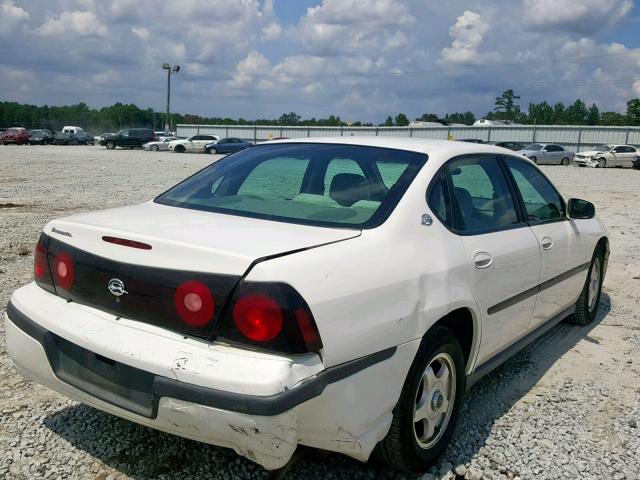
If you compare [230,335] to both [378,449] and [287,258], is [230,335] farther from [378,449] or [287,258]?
[378,449]

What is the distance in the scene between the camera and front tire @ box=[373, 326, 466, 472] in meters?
2.60

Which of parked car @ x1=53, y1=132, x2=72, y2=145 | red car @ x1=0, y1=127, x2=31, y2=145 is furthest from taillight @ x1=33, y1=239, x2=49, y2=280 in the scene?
parked car @ x1=53, y1=132, x2=72, y2=145

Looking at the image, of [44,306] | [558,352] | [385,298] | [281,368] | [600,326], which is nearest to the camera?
[281,368]

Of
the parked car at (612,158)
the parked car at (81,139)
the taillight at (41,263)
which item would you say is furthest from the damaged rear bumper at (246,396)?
the parked car at (81,139)

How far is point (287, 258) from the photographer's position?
7.21ft

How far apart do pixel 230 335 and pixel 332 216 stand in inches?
35.1

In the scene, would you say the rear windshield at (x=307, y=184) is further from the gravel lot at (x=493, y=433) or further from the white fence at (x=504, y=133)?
the white fence at (x=504, y=133)

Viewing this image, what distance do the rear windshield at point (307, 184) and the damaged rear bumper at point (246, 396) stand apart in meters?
0.73

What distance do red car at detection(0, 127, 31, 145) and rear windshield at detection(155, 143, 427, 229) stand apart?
171ft


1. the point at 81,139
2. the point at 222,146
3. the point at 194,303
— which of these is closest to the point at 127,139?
the point at 222,146

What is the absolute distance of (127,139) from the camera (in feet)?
149

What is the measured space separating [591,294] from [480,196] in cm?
225

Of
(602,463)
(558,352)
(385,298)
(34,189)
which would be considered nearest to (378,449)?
(385,298)

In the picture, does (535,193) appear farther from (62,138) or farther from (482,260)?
(62,138)
